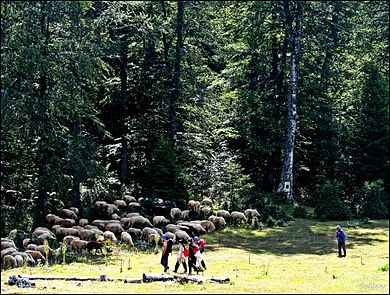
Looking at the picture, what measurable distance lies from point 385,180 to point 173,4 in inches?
706

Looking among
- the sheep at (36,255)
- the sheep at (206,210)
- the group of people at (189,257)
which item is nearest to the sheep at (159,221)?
the sheep at (206,210)

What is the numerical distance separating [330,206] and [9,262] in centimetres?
2004

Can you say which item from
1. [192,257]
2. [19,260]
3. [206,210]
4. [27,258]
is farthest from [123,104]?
[192,257]

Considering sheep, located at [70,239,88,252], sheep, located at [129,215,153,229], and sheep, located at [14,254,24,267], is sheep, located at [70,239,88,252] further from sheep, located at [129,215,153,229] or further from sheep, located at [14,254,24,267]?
sheep, located at [129,215,153,229]

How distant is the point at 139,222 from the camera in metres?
28.4

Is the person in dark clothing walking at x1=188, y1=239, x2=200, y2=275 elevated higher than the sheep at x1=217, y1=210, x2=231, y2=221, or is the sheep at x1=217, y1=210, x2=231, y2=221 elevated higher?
the sheep at x1=217, y1=210, x2=231, y2=221

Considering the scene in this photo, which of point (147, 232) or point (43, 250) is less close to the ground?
point (147, 232)

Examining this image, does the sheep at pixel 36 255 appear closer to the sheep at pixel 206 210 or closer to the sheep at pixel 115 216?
the sheep at pixel 115 216

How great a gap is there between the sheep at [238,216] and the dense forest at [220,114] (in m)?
1.48

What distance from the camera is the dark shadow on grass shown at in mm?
26062

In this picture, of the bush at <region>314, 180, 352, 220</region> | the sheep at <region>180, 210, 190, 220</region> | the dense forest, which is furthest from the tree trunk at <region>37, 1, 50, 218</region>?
the bush at <region>314, 180, 352, 220</region>

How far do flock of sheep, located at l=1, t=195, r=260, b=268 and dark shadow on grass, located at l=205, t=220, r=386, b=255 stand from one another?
1087 mm

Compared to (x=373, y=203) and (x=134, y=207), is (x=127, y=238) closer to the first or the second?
(x=134, y=207)

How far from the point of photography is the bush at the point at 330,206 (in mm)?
34000
